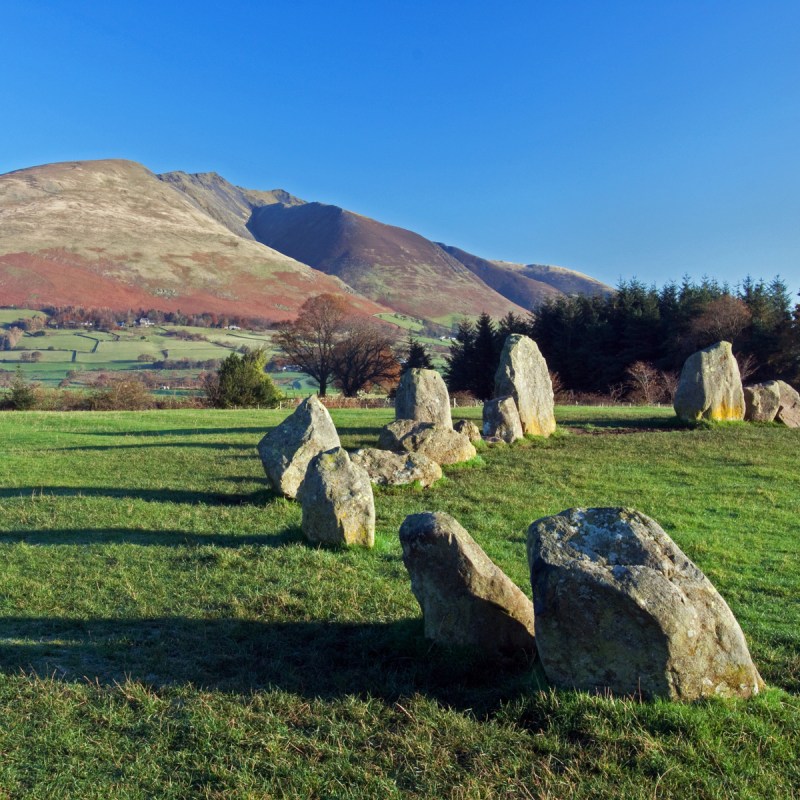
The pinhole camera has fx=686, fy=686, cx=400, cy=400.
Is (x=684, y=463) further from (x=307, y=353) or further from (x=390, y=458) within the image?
(x=307, y=353)

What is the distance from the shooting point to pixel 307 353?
6356cm

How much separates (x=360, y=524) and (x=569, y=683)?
519 centimetres

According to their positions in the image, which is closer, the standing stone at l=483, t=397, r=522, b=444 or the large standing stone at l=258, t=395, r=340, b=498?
the large standing stone at l=258, t=395, r=340, b=498

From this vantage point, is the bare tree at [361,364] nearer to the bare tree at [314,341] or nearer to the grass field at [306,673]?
the bare tree at [314,341]

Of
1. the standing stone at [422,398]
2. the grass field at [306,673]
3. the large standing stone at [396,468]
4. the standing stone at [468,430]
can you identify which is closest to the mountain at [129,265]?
the standing stone at [422,398]

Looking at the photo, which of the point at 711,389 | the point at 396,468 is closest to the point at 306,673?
the point at 396,468

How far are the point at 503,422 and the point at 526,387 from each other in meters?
2.41

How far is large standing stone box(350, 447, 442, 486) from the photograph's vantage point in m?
14.9

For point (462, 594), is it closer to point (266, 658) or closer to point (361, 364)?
point (266, 658)

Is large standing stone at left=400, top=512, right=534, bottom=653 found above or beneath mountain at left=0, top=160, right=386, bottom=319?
beneath

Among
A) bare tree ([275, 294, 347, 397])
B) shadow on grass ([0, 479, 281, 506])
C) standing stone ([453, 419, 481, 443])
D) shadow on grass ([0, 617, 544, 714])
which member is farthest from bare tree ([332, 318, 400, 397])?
shadow on grass ([0, 617, 544, 714])

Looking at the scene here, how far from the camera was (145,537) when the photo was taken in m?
10.5

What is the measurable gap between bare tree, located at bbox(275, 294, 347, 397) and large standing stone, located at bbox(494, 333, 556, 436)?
4000cm

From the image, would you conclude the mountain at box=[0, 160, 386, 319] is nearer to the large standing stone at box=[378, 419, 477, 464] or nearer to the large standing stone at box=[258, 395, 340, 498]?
the large standing stone at box=[378, 419, 477, 464]
